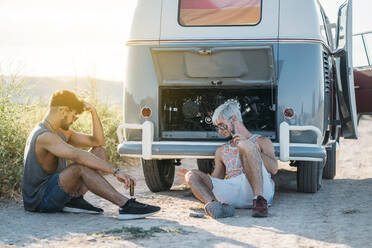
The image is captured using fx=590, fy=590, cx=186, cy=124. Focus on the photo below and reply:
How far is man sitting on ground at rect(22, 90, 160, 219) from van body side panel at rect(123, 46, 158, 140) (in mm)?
1128

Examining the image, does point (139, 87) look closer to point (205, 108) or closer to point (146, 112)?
point (146, 112)

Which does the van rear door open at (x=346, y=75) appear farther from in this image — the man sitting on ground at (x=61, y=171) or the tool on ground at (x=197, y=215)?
the man sitting on ground at (x=61, y=171)

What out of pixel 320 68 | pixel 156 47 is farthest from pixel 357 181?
pixel 156 47

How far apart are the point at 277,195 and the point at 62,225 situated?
2.88 meters

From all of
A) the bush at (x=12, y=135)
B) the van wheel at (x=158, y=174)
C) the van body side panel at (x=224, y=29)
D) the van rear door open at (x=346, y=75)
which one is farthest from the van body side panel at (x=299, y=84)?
the bush at (x=12, y=135)

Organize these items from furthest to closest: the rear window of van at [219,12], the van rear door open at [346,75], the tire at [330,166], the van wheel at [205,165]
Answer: the van wheel at [205,165] → the tire at [330,166] → the van rear door open at [346,75] → the rear window of van at [219,12]

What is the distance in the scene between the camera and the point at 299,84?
6.52 meters

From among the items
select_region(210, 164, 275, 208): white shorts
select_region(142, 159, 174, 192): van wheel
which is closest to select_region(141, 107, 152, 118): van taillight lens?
select_region(142, 159, 174, 192): van wheel

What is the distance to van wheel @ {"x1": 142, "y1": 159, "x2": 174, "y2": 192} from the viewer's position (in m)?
7.37

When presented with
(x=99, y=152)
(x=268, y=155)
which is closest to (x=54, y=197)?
(x=99, y=152)

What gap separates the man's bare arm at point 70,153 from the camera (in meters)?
5.43

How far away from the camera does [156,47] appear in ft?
22.0

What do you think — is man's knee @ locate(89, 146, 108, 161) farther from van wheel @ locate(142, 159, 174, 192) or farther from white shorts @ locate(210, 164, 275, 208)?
van wheel @ locate(142, 159, 174, 192)

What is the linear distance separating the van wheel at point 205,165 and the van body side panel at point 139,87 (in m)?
2.53
